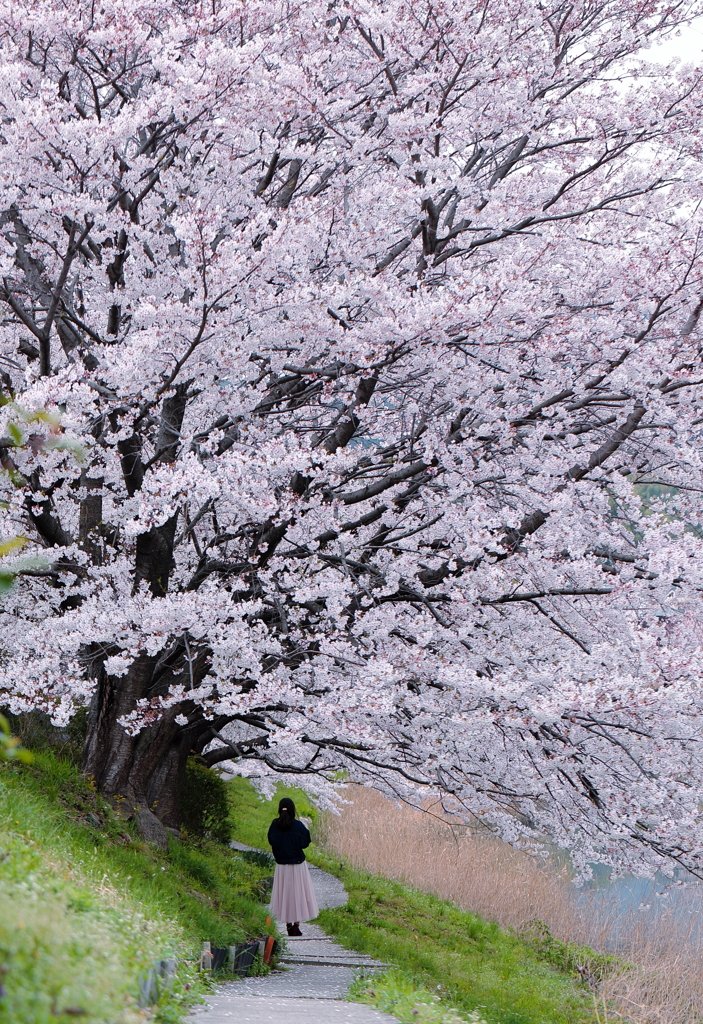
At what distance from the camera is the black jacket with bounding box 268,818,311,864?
10188 mm

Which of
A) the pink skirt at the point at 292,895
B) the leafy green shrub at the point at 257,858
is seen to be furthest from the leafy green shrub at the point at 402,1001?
the leafy green shrub at the point at 257,858

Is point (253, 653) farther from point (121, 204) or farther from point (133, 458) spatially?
point (121, 204)

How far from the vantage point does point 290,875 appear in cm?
1021

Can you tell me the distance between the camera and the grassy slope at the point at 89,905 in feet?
9.55

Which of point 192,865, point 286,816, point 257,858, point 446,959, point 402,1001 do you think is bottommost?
point 446,959

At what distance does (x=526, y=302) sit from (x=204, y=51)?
3.92m

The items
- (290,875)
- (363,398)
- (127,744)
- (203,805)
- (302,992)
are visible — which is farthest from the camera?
(203,805)

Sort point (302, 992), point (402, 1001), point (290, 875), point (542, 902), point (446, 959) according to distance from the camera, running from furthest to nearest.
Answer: point (542, 902), point (446, 959), point (290, 875), point (302, 992), point (402, 1001)

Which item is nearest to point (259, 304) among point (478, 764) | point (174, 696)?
point (174, 696)

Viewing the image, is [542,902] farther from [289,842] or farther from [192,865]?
[192,865]

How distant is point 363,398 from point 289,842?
17.0 feet

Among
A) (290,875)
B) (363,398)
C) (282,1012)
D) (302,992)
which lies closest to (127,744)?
(290,875)

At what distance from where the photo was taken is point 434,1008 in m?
6.18

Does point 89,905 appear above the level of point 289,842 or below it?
below
